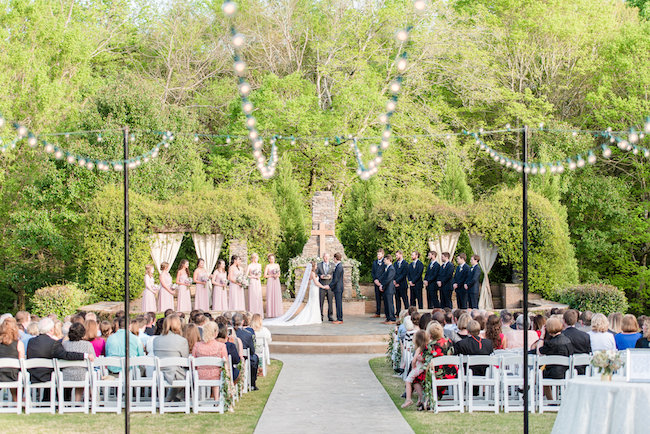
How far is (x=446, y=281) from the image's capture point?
770 inches

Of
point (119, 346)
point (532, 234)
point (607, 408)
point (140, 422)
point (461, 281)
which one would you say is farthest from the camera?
point (532, 234)

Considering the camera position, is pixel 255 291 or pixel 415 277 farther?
pixel 255 291

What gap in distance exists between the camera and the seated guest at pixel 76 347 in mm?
10125

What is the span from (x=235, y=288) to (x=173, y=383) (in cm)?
939

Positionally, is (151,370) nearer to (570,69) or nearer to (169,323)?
(169,323)

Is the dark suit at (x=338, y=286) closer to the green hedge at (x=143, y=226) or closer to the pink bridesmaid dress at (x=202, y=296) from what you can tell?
the pink bridesmaid dress at (x=202, y=296)

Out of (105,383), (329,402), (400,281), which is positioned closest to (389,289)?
(400,281)

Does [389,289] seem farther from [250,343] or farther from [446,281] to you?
[250,343]

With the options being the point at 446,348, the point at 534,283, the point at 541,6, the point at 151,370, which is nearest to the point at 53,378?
the point at 151,370

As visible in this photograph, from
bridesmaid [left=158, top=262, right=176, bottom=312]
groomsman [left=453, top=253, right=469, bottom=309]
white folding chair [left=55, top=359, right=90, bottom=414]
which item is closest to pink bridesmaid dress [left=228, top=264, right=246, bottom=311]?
bridesmaid [left=158, top=262, right=176, bottom=312]

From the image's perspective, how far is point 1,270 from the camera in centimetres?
2880

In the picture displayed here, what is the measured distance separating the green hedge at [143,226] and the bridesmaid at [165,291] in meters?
2.06

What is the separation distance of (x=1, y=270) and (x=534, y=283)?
18961 millimetres

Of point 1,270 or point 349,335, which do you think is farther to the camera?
point 1,270
